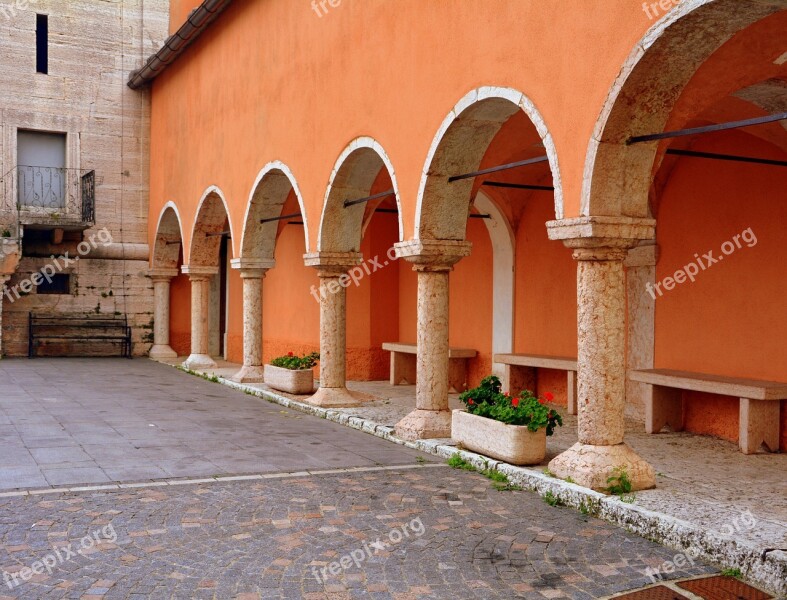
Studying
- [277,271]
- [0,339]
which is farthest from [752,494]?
[0,339]

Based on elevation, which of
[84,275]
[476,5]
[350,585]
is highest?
[476,5]

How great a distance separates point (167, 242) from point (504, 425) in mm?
14481

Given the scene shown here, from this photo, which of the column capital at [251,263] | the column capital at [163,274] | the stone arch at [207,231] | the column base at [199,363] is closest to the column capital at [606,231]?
the column capital at [251,263]

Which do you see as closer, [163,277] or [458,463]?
→ [458,463]

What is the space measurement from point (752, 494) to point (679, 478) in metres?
0.64

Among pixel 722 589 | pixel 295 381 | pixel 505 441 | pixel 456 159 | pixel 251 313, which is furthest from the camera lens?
pixel 251 313

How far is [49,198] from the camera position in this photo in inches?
778

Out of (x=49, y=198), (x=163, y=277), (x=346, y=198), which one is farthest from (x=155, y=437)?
(x=49, y=198)

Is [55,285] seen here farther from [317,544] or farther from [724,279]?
[317,544]

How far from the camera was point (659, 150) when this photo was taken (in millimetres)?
6516

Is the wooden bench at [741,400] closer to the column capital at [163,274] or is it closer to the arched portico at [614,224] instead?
the arched portico at [614,224]

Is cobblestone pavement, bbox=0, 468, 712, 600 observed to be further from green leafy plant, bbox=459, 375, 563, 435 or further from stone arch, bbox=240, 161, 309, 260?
stone arch, bbox=240, 161, 309, 260

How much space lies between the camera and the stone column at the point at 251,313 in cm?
1393

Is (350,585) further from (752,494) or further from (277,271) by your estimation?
(277,271)
